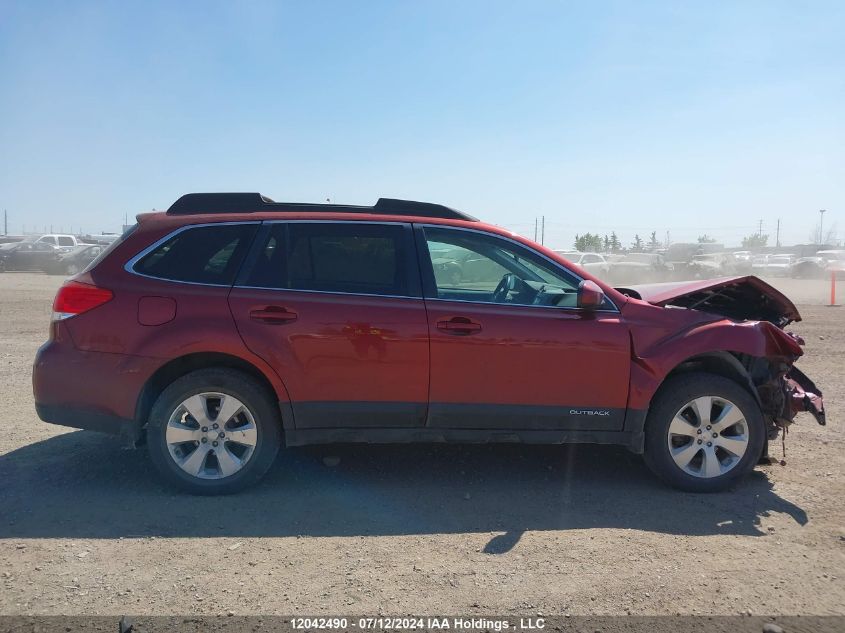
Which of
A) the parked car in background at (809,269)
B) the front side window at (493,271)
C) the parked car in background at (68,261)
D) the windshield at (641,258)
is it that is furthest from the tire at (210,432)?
the parked car in background at (809,269)

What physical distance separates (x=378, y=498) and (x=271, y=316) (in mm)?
1399

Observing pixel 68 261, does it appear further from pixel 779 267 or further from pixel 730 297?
pixel 779 267

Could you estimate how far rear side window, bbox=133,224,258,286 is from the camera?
4.67 meters

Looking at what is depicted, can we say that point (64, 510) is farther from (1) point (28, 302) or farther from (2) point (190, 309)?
(1) point (28, 302)

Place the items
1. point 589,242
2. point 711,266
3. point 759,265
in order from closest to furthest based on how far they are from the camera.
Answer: point 711,266 < point 759,265 < point 589,242

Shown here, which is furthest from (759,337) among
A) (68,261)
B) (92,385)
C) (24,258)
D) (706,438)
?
(24,258)

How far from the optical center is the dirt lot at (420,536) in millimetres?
3359

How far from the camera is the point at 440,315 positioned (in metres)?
4.61

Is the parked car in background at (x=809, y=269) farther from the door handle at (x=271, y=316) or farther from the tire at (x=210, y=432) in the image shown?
the tire at (x=210, y=432)

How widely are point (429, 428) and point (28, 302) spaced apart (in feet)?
51.6

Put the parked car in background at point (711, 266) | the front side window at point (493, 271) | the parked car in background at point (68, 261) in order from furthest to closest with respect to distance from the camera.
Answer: the parked car in background at point (711, 266) < the parked car in background at point (68, 261) < the front side window at point (493, 271)

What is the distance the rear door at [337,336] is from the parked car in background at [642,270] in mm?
26841

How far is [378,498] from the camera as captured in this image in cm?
462

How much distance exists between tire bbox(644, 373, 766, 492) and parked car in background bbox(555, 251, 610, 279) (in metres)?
25.4
